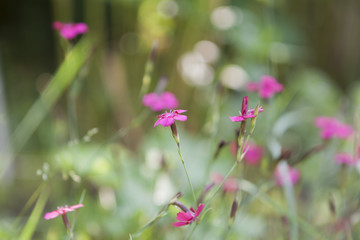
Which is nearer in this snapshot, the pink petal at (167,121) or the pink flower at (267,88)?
the pink petal at (167,121)

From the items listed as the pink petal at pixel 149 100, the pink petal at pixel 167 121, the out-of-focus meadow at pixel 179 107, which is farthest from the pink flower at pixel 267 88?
the pink petal at pixel 167 121

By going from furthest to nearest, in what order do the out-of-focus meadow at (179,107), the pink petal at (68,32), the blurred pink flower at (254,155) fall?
the blurred pink flower at (254,155) < the out-of-focus meadow at (179,107) < the pink petal at (68,32)

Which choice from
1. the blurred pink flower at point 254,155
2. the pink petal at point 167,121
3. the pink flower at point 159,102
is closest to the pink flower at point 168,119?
the pink petal at point 167,121

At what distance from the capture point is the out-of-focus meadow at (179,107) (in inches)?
32.4

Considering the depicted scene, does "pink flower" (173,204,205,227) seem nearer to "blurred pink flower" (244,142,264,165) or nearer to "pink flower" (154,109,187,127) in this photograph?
"pink flower" (154,109,187,127)

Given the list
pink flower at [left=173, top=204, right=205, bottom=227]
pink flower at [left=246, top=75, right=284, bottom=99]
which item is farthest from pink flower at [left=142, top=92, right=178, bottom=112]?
pink flower at [left=173, top=204, right=205, bottom=227]

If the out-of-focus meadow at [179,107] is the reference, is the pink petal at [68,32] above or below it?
above

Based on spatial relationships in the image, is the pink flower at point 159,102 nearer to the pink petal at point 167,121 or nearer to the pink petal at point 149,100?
the pink petal at point 149,100

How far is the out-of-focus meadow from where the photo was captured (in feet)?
2.70

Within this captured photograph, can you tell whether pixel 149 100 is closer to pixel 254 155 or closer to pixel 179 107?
pixel 254 155

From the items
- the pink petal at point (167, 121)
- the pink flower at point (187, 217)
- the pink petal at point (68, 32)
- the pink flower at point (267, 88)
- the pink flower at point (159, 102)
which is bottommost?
the pink flower at point (187, 217)

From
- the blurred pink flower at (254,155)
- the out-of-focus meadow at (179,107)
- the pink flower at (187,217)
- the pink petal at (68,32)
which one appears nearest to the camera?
the pink flower at (187,217)

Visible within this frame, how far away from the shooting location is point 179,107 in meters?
1.50

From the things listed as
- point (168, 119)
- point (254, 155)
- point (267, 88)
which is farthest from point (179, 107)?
point (168, 119)
